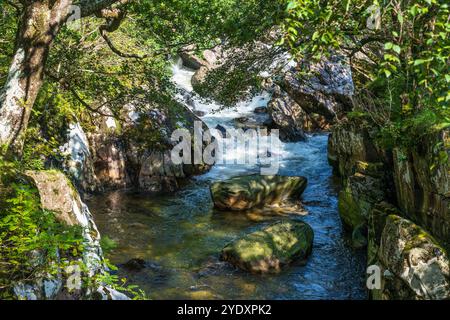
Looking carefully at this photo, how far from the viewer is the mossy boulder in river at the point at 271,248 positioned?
445 inches

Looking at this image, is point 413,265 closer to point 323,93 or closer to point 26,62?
point 26,62

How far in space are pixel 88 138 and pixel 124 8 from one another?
863cm

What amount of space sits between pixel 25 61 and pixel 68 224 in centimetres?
311

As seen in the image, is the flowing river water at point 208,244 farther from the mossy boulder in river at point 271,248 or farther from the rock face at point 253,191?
the rock face at point 253,191

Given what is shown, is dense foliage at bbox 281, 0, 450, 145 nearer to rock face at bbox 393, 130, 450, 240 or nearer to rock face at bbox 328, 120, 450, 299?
rock face at bbox 393, 130, 450, 240

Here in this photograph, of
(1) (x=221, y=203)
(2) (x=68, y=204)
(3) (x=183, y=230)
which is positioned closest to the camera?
(2) (x=68, y=204)

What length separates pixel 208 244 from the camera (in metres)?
13.1

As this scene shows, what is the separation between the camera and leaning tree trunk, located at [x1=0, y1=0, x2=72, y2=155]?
307 inches

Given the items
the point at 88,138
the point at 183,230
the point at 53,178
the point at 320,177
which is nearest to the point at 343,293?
the point at 183,230

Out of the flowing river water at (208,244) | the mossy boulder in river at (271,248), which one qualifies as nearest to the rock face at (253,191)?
the flowing river water at (208,244)

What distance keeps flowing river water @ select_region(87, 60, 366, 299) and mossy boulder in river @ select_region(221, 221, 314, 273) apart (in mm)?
238

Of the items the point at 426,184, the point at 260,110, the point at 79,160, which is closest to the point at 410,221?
the point at 426,184

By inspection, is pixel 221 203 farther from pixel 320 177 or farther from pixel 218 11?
pixel 218 11

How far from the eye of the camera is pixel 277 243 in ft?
38.8
